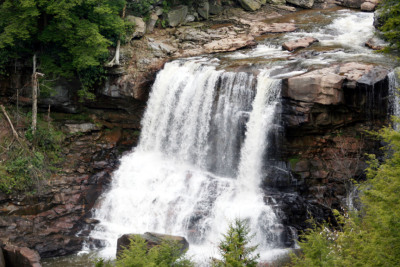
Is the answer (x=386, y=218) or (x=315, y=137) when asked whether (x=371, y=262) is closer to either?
(x=386, y=218)

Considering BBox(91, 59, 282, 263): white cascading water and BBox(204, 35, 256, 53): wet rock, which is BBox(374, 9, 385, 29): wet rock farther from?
BBox(91, 59, 282, 263): white cascading water

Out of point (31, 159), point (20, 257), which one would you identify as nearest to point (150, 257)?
point (20, 257)

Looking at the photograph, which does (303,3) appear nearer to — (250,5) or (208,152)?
(250,5)

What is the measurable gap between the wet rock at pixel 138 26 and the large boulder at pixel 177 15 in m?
2.55

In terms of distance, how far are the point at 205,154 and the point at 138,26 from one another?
35.7 ft

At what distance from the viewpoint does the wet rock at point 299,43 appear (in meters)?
23.9

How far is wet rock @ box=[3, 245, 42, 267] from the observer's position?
1552 cm

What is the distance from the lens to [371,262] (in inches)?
339

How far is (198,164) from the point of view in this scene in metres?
21.4

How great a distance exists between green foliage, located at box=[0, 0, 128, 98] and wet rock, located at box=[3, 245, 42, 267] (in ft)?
31.4

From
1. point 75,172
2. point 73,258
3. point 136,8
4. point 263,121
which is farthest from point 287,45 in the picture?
point 73,258

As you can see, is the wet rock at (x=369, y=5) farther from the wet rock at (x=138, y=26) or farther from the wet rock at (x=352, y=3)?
the wet rock at (x=138, y=26)

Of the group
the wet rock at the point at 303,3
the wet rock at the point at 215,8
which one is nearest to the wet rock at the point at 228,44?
the wet rock at the point at 215,8

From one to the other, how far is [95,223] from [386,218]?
49.3ft
